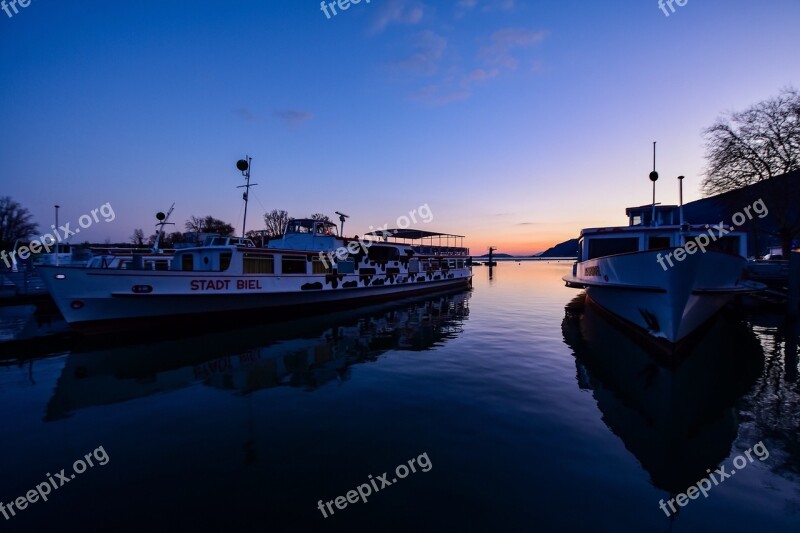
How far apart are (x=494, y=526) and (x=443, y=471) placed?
3.98 ft

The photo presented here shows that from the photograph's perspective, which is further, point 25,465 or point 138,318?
point 138,318

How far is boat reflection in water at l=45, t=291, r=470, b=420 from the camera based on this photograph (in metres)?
9.14

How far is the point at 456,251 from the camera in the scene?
4903 cm

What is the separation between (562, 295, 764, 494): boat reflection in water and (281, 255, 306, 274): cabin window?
14571 millimetres

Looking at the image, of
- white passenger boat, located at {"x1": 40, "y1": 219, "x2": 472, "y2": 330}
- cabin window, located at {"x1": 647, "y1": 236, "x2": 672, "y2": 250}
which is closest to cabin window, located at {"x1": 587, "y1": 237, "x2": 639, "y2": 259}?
cabin window, located at {"x1": 647, "y1": 236, "x2": 672, "y2": 250}

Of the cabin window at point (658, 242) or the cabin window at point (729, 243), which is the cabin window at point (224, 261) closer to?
the cabin window at point (658, 242)

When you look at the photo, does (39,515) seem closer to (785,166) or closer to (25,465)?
(25,465)

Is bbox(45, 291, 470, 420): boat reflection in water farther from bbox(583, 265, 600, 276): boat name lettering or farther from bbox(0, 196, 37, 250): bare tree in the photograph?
bbox(0, 196, 37, 250): bare tree

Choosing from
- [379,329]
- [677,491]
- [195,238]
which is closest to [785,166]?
[379,329]

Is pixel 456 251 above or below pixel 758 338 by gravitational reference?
above

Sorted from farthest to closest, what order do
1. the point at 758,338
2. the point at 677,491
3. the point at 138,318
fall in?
the point at 138,318 → the point at 758,338 → the point at 677,491
